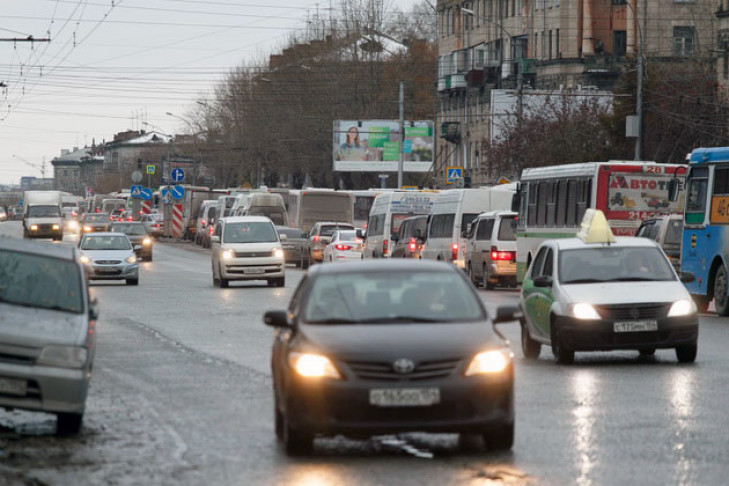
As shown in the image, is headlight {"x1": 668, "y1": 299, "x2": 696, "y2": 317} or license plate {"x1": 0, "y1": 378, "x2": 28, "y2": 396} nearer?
license plate {"x1": 0, "y1": 378, "x2": 28, "y2": 396}

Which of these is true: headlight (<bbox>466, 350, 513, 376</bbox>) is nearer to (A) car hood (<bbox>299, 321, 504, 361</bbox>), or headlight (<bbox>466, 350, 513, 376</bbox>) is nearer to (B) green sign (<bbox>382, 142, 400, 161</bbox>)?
(A) car hood (<bbox>299, 321, 504, 361</bbox>)

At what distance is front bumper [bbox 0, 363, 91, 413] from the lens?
12.3 m

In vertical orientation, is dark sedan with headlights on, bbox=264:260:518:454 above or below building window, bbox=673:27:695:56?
below

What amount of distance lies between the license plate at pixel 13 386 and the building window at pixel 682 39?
263ft

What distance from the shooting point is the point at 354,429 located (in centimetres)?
1085

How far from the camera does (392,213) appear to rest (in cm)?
5159

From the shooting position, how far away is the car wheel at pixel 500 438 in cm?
1118

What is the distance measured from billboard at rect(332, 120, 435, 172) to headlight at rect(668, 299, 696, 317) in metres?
86.6

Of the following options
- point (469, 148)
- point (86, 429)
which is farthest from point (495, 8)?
point (86, 429)

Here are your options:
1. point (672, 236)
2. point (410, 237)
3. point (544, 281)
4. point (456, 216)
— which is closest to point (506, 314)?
point (544, 281)

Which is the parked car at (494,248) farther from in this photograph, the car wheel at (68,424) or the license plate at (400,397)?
the license plate at (400,397)

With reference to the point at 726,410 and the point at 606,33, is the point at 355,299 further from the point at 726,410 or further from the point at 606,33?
the point at 606,33

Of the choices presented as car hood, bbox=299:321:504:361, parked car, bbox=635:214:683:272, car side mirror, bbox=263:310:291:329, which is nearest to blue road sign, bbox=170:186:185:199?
parked car, bbox=635:214:683:272

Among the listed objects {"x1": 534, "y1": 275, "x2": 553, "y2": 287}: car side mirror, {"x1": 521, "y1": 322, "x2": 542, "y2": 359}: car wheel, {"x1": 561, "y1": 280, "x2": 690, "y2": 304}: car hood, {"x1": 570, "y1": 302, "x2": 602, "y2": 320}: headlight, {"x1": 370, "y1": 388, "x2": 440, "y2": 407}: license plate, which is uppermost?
{"x1": 370, "y1": 388, "x2": 440, "y2": 407}: license plate
